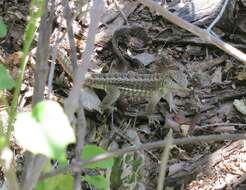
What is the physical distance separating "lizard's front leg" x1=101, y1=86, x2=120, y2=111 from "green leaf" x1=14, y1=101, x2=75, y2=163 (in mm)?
3467

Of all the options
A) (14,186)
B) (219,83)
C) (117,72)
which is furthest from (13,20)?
(14,186)

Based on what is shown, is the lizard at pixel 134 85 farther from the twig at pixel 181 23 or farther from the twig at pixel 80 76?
the twig at pixel 80 76

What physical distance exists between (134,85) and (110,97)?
293mm

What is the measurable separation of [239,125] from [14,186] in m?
3.51

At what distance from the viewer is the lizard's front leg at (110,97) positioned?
4.21 metres

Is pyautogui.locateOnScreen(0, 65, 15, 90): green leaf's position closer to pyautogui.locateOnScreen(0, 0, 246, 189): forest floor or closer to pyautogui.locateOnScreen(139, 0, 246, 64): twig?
A: pyautogui.locateOnScreen(139, 0, 246, 64): twig

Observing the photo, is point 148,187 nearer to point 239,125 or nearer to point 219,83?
point 239,125

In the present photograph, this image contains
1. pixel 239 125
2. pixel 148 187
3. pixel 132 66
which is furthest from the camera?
pixel 132 66

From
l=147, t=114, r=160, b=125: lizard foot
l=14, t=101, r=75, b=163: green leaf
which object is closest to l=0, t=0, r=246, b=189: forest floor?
l=147, t=114, r=160, b=125: lizard foot

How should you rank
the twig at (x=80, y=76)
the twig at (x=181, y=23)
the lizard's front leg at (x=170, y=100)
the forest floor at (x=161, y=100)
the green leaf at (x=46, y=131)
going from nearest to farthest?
the green leaf at (x=46, y=131) → the twig at (x=80, y=76) → the twig at (x=181, y=23) → the forest floor at (x=161, y=100) → the lizard's front leg at (x=170, y=100)

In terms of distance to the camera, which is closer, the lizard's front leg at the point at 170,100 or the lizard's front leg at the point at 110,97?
the lizard's front leg at the point at 110,97

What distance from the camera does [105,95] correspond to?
446 centimetres

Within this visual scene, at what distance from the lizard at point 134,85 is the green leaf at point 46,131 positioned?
3.47m

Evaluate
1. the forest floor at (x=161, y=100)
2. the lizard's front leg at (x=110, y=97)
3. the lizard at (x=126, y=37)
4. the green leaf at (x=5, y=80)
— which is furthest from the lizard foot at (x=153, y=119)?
the green leaf at (x=5, y=80)
